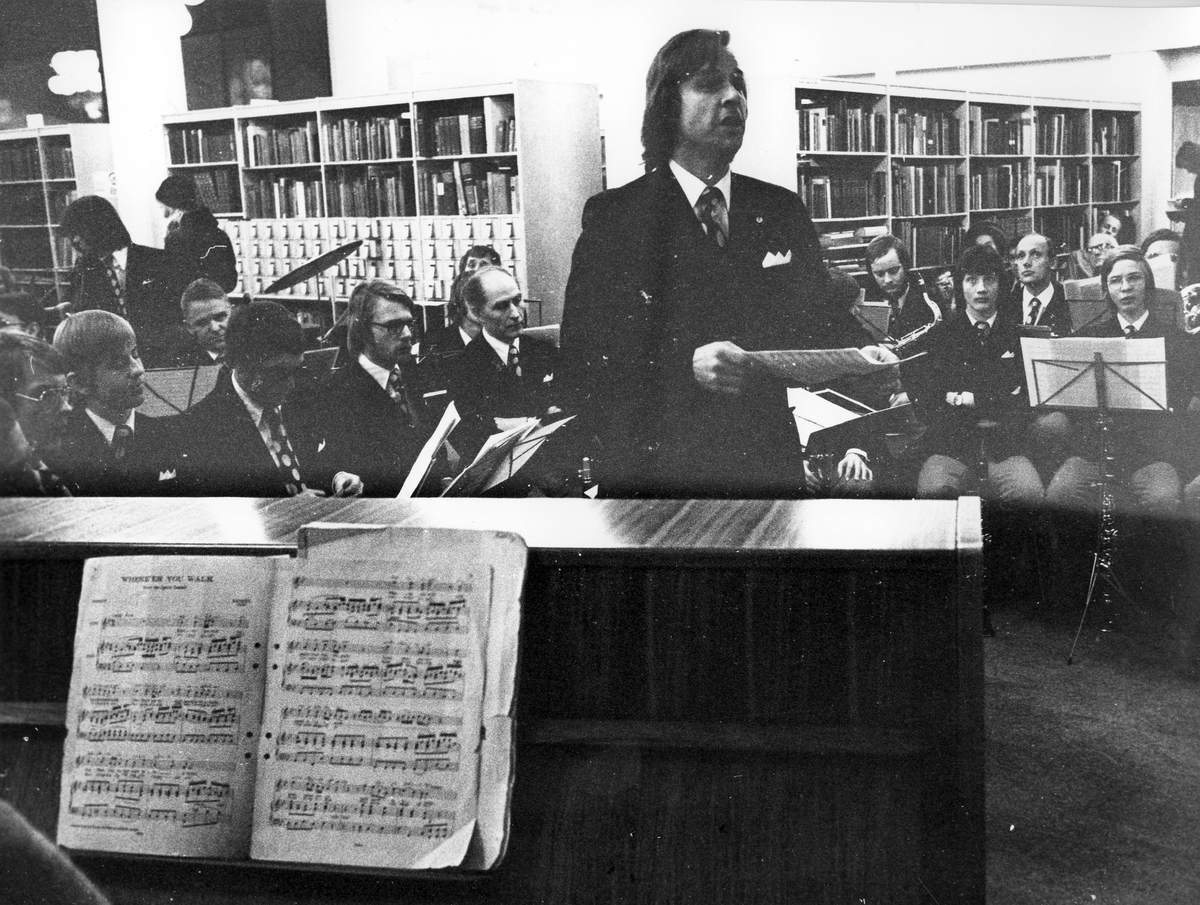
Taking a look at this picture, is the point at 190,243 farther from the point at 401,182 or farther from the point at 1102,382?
the point at 1102,382

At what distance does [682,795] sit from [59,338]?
1419mm

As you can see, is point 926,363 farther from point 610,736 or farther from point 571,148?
point 610,736

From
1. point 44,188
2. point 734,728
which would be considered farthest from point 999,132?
point 44,188

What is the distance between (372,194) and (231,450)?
0.55 m

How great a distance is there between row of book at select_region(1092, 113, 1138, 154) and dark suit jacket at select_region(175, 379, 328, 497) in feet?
4.94

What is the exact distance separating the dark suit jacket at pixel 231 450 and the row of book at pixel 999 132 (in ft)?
4.37

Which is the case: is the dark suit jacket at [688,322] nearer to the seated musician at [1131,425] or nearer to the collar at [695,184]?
the collar at [695,184]

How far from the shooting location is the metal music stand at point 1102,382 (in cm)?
204

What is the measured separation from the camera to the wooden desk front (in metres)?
1.41

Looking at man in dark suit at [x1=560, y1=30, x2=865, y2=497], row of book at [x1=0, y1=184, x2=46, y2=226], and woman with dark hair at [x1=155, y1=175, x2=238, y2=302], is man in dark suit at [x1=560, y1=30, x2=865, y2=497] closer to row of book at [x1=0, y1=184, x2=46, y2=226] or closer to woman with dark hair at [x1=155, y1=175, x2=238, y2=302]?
woman with dark hair at [x1=155, y1=175, x2=238, y2=302]

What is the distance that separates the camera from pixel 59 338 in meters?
2.14

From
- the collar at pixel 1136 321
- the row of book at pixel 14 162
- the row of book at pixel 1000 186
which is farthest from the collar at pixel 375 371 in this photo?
the collar at pixel 1136 321

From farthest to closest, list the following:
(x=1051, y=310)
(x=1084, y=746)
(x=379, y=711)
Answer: (x=1051, y=310) → (x=1084, y=746) → (x=379, y=711)

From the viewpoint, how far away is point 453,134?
2.15 meters
